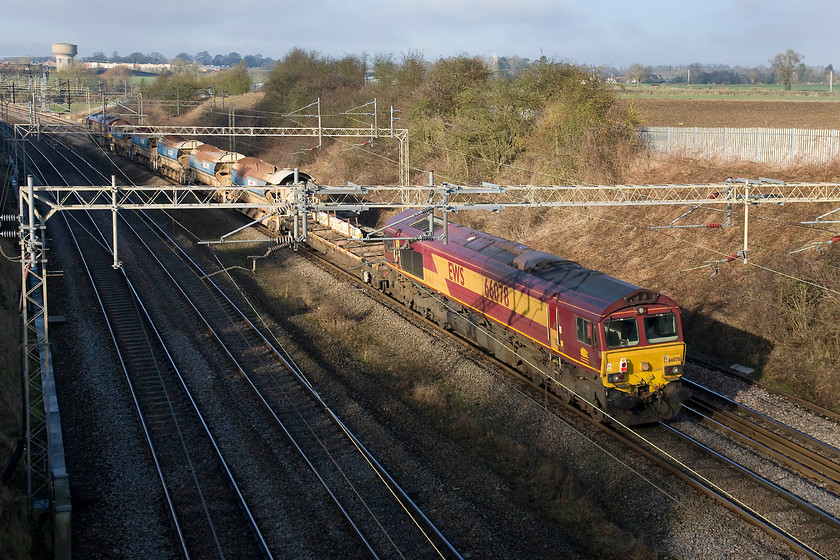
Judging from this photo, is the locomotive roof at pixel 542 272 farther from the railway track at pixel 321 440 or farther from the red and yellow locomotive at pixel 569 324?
the railway track at pixel 321 440

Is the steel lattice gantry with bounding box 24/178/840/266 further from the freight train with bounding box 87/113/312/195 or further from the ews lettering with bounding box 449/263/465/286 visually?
the ews lettering with bounding box 449/263/465/286

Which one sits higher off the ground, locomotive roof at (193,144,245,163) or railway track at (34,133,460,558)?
locomotive roof at (193,144,245,163)

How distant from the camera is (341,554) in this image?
35.5ft

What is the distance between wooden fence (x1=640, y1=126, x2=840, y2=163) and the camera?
2723 centimetres

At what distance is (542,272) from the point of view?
55.8 ft

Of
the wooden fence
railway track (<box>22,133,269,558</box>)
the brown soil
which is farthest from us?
the brown soil

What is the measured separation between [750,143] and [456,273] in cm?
1630

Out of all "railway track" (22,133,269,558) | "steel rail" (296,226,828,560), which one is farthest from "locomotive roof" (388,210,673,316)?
"railway track" (22,133,269,558)

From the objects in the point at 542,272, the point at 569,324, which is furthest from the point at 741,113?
the point at 569,324

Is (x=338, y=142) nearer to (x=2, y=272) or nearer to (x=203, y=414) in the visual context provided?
(x=2, y=272)

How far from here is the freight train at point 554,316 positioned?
47.3 feet

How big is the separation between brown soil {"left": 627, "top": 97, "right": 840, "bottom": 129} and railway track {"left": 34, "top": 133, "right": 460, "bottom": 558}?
27.0 m

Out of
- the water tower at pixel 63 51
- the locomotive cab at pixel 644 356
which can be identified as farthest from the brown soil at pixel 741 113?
the water tower at pixel 63 51

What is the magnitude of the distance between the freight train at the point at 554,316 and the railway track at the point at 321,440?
4.56 metres
